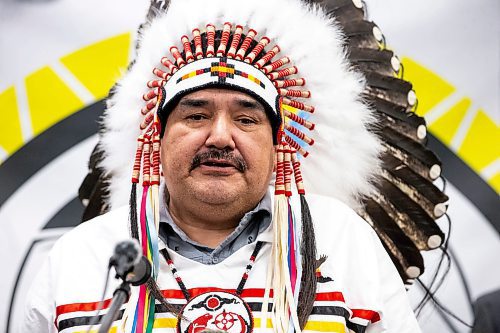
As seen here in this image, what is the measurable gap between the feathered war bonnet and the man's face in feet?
0.13

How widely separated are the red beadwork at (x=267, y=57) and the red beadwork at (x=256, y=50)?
0.02m

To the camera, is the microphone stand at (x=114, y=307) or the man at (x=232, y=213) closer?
the microphone stand at (x=114, y=307)

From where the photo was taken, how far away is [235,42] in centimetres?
209

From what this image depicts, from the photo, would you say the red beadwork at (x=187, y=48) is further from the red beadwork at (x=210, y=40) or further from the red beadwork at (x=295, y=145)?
the red beadwork at (x=295, y=145)

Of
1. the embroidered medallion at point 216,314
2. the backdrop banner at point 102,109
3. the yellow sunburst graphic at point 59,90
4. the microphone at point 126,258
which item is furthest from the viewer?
the yellow sunburst graphic at point 59,90

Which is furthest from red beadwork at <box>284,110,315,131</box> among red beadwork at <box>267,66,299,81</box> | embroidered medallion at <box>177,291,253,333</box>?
embroidered medallion at <box>177,291,253,333</box>

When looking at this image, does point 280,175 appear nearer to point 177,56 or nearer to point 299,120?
point 299,120

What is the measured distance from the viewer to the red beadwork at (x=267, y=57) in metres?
2.09

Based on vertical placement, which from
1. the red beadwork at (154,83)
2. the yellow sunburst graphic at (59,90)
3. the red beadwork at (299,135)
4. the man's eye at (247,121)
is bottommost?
the man's eye at (247,121)

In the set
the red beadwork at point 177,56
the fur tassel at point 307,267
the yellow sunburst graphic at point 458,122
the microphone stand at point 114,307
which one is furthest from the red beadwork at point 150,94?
the microphone stand at point 114,307

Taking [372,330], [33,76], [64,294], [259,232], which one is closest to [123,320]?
[64,294]

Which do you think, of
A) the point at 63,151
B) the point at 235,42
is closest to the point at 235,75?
the point at 235,42

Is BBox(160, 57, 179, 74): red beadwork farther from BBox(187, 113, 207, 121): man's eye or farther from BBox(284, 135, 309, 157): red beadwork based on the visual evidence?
BBox(284, 135, 309, 157): red beadwork

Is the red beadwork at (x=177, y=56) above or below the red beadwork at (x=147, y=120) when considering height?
above
